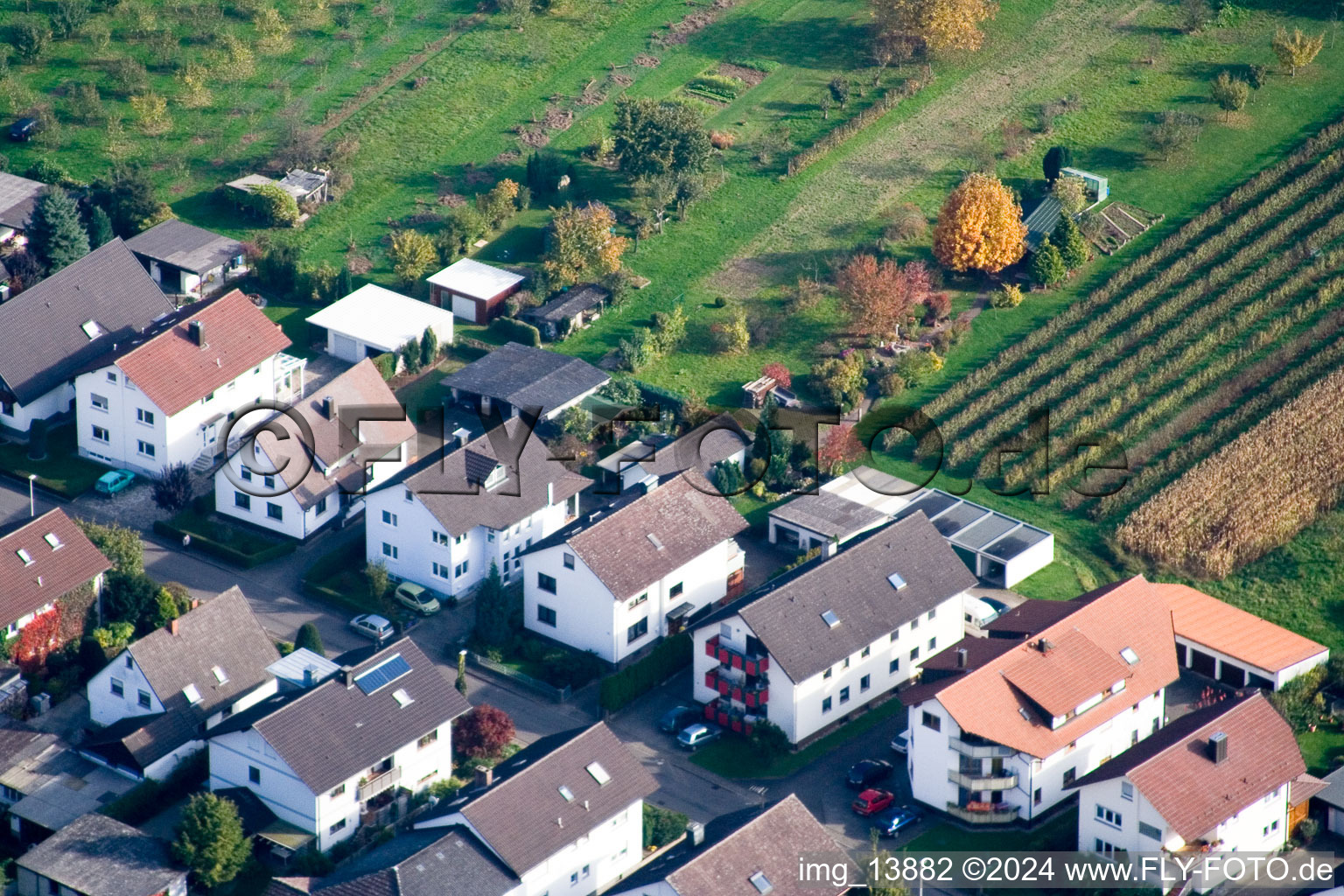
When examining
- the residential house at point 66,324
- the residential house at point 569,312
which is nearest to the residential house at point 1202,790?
the residential house at point 569,312

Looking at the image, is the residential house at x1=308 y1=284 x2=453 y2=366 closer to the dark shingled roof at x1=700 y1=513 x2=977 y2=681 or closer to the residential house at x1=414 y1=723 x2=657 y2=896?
the dark shingled roof at x1=700 y1=513 x2=977 y2=681

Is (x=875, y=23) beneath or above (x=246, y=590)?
above

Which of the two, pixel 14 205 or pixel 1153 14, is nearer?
pixel 14 205

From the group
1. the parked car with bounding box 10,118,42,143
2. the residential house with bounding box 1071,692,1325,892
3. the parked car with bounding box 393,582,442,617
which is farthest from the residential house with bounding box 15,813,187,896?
the parked car with bounding box 10,118,42,143

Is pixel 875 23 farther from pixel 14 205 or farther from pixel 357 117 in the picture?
pixel 14 205

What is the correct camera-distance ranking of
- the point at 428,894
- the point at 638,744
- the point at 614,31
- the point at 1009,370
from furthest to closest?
the point at 614,31
the point at 1009,370
the point at 638,744
the point at 428,894

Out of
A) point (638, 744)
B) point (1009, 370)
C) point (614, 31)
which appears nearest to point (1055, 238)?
point (1009, 370)
